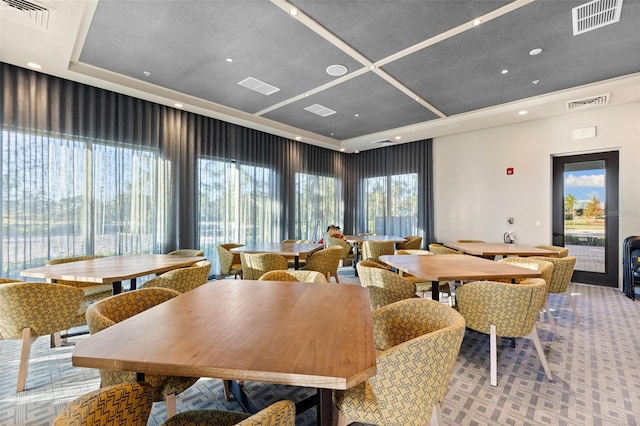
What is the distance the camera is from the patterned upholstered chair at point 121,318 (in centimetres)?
137

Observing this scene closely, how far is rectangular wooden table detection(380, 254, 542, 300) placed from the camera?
92.4 inches

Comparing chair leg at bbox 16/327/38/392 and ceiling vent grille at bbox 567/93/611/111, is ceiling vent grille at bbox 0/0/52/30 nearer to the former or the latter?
chair leg at bbox 16/327/38/392

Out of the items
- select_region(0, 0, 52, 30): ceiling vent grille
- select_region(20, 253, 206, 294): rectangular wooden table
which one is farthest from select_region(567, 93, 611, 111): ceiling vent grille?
select_region(0, 0, 52, 30): ceiling vent grille

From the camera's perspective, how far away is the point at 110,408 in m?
0.92

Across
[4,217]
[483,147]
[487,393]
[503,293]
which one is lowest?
[487,393]

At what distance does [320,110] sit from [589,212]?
5381 millimetres

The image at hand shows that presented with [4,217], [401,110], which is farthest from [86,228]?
[401,110]

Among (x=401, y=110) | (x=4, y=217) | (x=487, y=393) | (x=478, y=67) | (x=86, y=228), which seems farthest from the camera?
(x=401, y=110)

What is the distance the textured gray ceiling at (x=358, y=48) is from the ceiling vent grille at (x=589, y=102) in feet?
1.58

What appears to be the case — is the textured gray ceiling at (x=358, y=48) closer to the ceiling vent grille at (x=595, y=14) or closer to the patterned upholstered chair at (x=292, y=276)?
the ceiling vent grille at (x=595, y=14)

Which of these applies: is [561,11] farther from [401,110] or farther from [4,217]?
[4,217]

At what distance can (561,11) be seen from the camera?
9.20ft

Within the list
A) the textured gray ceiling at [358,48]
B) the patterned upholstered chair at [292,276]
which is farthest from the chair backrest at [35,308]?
the textured gray ceiling at [358,48]

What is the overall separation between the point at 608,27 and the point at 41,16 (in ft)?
18.8
